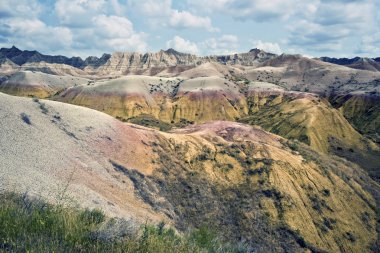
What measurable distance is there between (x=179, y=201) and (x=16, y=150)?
14.8 meters

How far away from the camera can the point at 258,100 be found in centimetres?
12556

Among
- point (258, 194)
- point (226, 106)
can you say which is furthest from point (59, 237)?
point (226, 106)

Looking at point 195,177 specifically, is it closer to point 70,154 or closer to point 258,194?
point 258,194

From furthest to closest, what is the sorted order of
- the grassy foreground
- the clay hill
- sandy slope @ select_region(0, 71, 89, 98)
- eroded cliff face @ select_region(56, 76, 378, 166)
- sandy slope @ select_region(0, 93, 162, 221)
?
sandy slope @ select_region(0, 71, 89, 98), eroded cliff face @ select_region(56, 76, 378, 166), the clay hill, sandy slope @ select_region(0, 93, 162, 221), the grassy foreground

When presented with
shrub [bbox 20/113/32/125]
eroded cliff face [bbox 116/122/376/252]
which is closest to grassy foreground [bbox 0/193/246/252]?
eroded cliff face [bbox 116/122/376/252]

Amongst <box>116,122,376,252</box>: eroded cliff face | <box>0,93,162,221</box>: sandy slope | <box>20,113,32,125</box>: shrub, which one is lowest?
<box>116,122,376,252</box>: eroded cliff face

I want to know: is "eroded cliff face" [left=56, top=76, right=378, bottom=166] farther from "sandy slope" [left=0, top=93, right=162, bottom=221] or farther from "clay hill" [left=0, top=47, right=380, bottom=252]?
"sandy slope" [left=0, top=93, right=162, bottom=221]

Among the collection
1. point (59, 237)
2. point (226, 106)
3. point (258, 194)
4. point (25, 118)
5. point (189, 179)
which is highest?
point (59, 237)

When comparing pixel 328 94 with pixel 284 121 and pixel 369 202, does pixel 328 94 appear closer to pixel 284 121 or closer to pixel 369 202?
pixel 284 121

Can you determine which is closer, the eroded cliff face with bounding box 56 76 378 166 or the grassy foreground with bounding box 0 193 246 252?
the grassy foreground with bounding box 0 193 246 252

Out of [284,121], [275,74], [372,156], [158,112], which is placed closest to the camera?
[372,156]

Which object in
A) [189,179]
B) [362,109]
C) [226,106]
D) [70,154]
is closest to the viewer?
[70,154]

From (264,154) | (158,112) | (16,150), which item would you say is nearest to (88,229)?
(16,150)

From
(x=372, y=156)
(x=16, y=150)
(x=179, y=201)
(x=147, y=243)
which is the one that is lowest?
(x=372, y=156)
